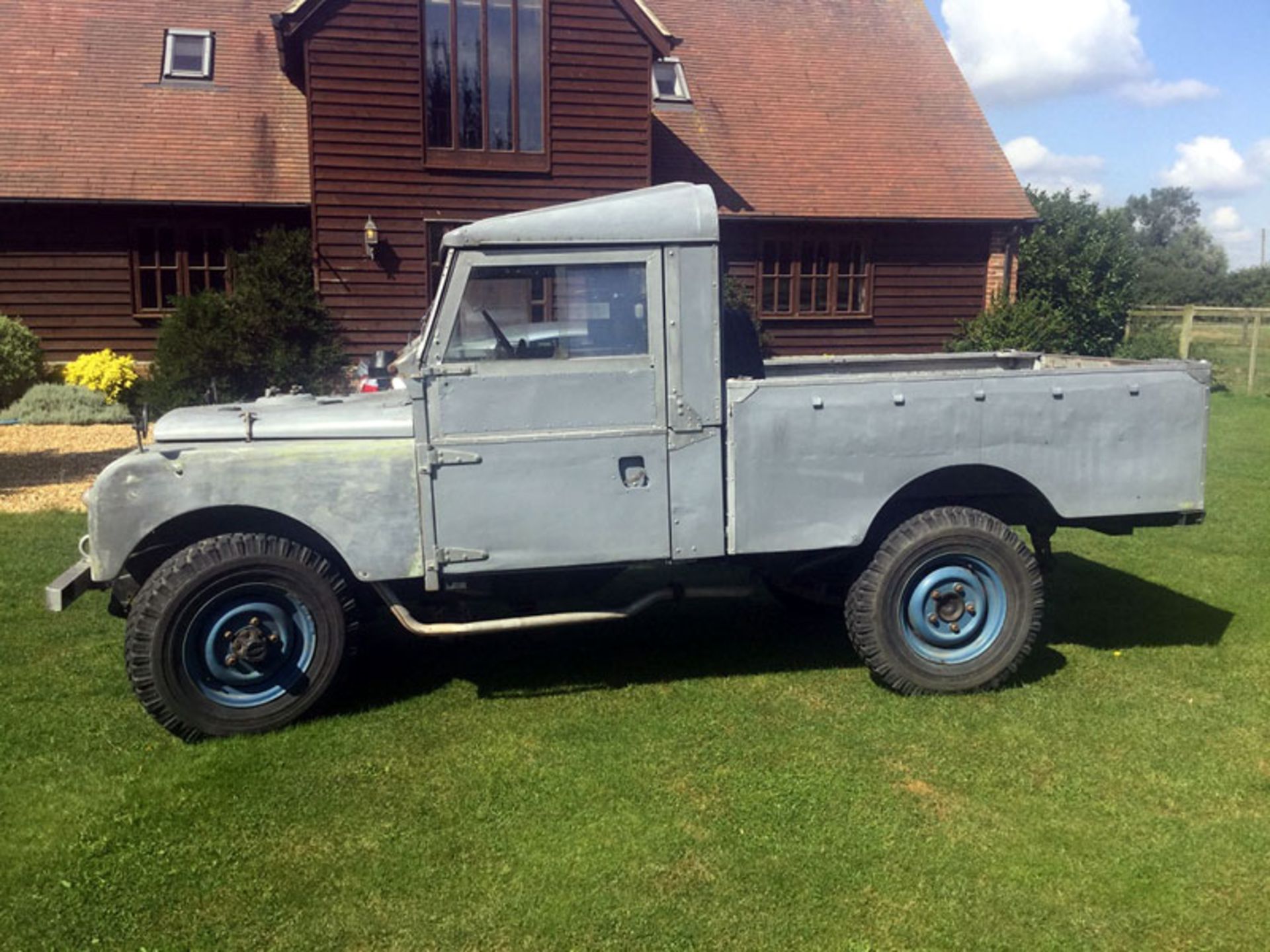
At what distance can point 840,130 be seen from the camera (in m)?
18.7

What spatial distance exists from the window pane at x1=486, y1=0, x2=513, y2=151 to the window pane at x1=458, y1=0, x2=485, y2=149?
6.0 inches

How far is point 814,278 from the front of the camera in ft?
59.5

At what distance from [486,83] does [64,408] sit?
23.6 feet

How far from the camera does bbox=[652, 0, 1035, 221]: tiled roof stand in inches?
691

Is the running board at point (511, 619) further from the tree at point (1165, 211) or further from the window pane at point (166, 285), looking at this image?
the tree at point (1165, 211)

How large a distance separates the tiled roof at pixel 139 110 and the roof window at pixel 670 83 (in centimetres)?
589

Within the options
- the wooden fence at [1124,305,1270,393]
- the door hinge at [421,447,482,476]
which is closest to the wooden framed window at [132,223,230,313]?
the door hinge at [421,447,482,476]

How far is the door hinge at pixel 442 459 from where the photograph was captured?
4.50 metres

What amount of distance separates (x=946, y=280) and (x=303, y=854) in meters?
17.0

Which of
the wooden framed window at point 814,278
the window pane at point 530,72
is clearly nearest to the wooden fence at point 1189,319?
the wooden framed window at point 814,278

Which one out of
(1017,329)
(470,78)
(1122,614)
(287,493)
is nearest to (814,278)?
(1017,329)

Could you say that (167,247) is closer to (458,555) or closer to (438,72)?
(438,72)

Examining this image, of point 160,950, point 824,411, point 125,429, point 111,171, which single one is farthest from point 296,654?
point 111,171

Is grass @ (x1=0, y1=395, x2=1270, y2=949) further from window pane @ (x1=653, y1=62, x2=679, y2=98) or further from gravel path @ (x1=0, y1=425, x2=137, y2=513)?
window pane @ (x1=653, y1=62, x2=679, y2=98)
